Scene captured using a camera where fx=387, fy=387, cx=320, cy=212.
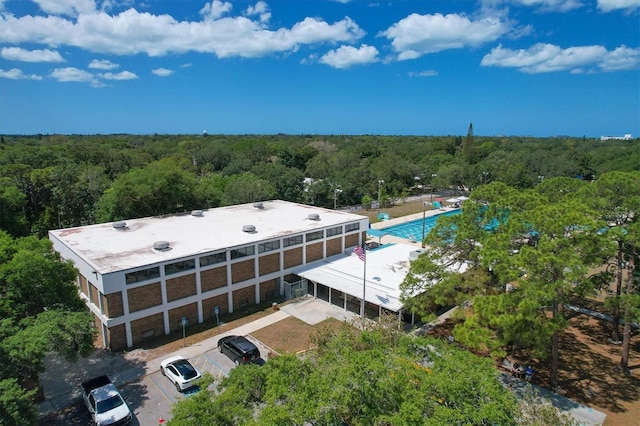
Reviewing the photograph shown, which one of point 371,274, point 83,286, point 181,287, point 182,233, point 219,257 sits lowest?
point 371,274

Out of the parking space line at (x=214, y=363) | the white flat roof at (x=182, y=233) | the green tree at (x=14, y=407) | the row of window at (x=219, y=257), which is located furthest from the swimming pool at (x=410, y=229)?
the green tree at (x=14, y=407)

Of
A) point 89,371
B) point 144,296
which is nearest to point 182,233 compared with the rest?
point 144,296

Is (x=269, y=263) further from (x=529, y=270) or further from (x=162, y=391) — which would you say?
(x=529, y=270)

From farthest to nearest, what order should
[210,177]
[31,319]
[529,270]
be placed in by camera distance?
[210,177] → [31,319] → [529,270]

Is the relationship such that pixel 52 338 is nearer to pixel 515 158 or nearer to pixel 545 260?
pixel 545 260

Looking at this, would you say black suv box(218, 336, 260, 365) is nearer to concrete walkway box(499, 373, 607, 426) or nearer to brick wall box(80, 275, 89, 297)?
brick wall box(80, 275, 89, 297)

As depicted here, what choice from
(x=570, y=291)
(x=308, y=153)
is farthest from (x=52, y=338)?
(x=308, y=153)

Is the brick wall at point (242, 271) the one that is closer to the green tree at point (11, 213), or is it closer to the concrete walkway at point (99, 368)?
the concrete walkway at point (99, 368)
